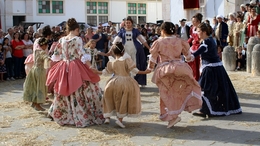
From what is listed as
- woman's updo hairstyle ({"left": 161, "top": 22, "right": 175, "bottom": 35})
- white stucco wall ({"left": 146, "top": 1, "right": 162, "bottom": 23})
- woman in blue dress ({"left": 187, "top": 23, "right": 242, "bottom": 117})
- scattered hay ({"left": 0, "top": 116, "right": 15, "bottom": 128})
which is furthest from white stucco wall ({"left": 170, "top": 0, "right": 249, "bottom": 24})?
white stucco wall ({"left": 146, "top": 1, "right": 162, "bottom": 23})

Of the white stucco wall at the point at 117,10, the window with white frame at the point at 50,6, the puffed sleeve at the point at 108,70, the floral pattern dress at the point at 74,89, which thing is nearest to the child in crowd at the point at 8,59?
the floral pattern dress at the point at 74,89

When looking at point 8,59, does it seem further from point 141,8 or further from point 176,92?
point 141,8

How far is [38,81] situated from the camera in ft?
26.5

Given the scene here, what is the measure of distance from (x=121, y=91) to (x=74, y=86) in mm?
782

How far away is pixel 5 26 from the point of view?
31.7 m

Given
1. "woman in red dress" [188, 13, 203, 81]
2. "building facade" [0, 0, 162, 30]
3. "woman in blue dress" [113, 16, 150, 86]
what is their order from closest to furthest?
"woman in red dress" [188, 13, 203, 81] < "woman in blue dress" [113, 16, 150, 86] < "building facade" [0, 0, 162, 30]

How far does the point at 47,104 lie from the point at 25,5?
1016 inches

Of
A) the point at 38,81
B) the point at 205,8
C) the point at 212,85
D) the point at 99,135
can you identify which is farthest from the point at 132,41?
the point at 205,8

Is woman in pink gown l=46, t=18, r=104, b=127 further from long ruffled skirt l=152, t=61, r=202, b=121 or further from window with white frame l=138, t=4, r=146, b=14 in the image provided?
window with white frame l=138, t=4, r=146, b=14

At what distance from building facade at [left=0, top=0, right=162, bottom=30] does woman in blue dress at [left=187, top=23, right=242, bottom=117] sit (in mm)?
26942

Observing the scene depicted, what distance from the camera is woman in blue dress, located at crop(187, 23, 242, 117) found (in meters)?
7.10

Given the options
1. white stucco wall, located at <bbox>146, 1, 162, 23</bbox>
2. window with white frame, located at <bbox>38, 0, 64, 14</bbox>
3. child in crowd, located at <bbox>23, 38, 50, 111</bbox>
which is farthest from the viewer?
white stucco wall, located at <bbox>146, 1, 162, 23</bbox>

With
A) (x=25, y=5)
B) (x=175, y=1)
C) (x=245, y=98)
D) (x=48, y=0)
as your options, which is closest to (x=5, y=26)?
(x=25, y=5)

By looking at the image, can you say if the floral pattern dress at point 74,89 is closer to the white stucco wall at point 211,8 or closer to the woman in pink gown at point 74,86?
the woman in pink gown at point 74,86
